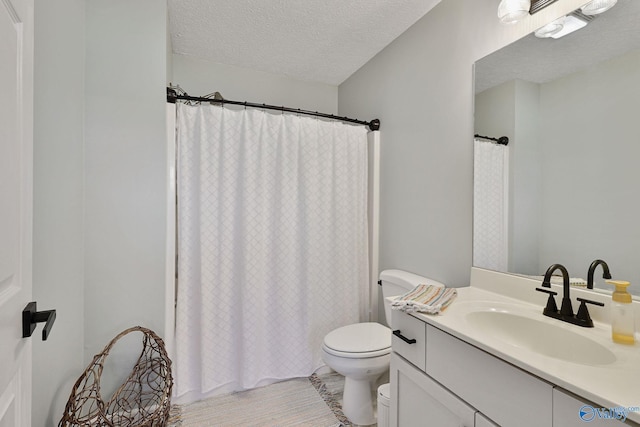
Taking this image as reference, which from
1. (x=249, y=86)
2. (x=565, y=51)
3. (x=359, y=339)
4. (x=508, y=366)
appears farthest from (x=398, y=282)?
(x=249, y=86)

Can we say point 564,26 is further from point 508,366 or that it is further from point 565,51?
point 508,366

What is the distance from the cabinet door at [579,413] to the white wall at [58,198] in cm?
160

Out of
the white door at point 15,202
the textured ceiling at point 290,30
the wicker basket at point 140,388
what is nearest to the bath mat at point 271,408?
the wicker basket at point 140,388

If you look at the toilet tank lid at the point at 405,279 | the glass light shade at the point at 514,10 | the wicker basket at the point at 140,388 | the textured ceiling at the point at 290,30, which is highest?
the textured ceiling at the point at 290,30

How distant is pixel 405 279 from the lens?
5.84 feet

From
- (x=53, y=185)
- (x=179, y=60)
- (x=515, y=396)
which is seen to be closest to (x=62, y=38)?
(x=53, y=185)

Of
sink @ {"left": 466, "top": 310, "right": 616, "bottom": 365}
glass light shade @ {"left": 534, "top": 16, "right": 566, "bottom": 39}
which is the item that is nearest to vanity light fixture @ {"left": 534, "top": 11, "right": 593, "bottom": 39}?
glass light shade @ {"left": 534, "top": 16, "right": 566, "bottom": 39}

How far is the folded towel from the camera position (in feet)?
3.59

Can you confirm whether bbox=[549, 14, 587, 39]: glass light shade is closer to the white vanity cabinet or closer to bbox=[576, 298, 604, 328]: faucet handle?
bbox=[576, 298, 604, 328]: faucet handle

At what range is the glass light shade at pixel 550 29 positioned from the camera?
1160 millimetres

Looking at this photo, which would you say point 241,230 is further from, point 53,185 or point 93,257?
point 53,185

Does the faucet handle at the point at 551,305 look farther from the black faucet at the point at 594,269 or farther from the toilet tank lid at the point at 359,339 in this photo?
the toilet tank lid at the point at 359,339

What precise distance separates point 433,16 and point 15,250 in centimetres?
219

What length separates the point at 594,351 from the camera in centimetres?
86
